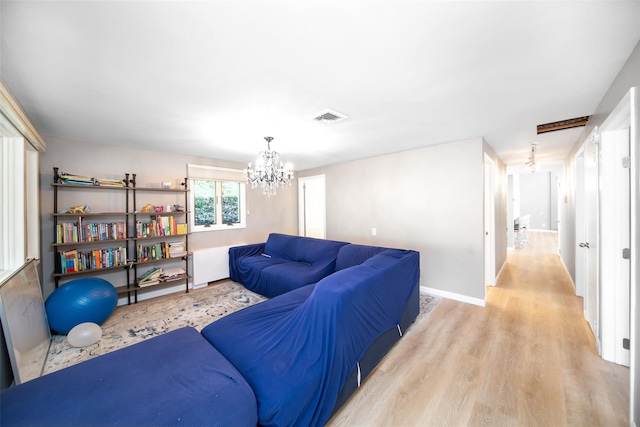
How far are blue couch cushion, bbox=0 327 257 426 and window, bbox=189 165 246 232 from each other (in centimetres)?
321

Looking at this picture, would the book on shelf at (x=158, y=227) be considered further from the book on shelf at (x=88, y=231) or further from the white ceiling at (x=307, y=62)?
the white ceiling at (x=307, y=62)

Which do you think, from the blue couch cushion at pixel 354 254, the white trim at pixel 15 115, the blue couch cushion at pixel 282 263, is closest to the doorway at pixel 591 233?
the blue couch cushion at pixel 354 254

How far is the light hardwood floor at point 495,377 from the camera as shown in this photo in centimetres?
154

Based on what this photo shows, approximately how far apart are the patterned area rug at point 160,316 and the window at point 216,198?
1232 millimetres

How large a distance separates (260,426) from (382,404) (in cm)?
93

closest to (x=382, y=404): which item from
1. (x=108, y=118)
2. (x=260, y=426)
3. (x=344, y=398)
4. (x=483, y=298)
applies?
(x=344, y=398)

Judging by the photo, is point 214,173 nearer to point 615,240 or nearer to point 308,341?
point 308,341

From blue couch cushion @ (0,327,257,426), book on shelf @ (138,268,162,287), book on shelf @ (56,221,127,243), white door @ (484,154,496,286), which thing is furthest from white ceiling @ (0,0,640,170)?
book on shelf @ (138,268,162,287)

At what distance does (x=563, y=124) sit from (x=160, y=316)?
5730mm

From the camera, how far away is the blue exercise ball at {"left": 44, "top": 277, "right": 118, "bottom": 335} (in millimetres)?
2506

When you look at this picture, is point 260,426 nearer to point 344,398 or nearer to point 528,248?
point 344,398

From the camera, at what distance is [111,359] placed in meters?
1.37

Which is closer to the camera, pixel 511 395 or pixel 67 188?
pixel 511 395

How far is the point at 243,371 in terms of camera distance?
1356 millimetres
